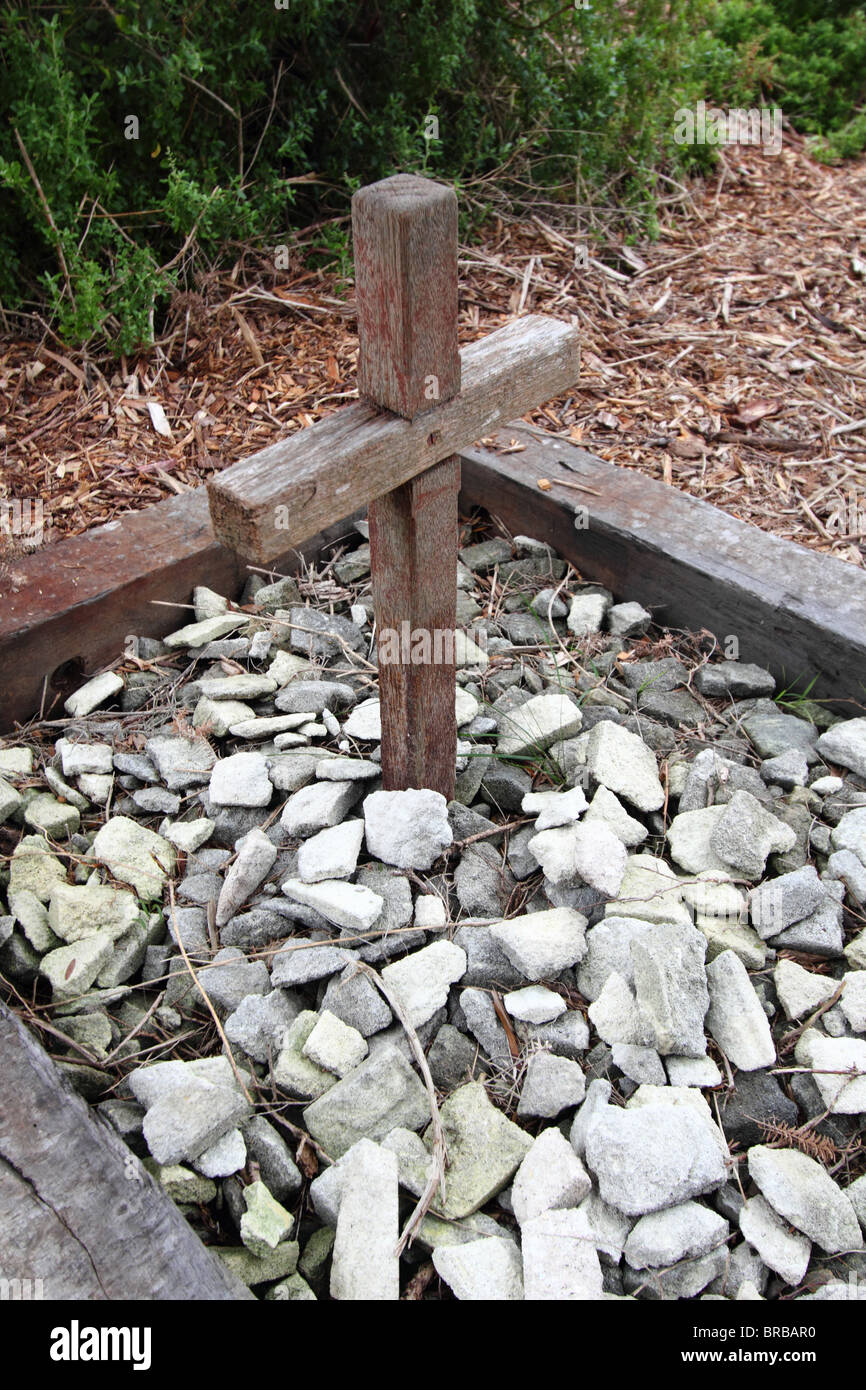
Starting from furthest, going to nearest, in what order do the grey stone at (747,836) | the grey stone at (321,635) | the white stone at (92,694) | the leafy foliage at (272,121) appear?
1. the leafy foliage at (272,121)
2. the grey stone at (321,635)
3. the white stone at (92,694)
4. the grey stone at (747,836)

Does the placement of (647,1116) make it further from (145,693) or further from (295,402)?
(295,402)

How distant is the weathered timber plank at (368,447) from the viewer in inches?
59.3

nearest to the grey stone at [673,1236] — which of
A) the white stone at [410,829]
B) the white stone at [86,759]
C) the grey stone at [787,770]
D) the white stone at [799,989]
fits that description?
the white stone at [799,989]

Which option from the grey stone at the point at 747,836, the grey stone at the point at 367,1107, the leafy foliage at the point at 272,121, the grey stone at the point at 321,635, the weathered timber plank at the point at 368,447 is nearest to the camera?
the weathered timber plank at the point at 368,447

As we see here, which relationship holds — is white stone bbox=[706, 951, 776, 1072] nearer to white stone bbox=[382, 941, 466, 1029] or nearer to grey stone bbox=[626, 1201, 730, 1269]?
grey stone bbox=[626, 1201, 730, 1269]

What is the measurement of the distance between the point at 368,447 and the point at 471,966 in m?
0.93

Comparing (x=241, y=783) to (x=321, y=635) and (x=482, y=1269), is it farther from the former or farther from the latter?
(x=482, y=1269)

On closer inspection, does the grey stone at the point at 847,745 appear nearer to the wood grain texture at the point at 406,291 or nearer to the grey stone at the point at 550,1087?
the grey stone at the point at 550,1087

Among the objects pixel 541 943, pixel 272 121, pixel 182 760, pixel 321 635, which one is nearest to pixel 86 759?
pixel 182 760

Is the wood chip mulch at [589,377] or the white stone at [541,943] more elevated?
the wood chip mulch at [589,377]

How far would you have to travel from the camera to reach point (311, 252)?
12.8 ft

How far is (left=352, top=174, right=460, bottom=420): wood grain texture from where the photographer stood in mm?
1536

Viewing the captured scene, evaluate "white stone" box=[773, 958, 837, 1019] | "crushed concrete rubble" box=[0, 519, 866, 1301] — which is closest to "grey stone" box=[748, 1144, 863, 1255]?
"crushed concrete rubble" box=[0, 519, 866, 1301]

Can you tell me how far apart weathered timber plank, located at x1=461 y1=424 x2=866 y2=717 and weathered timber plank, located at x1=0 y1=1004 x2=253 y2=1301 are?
1846mm
